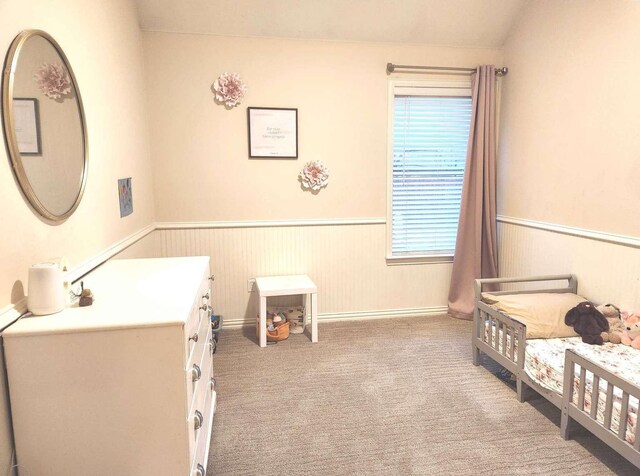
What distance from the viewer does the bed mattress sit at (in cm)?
192

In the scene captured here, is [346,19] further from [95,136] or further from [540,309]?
[540,309]

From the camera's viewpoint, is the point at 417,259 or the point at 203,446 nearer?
the point at 203,446

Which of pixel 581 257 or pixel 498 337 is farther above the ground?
pixel 581 257

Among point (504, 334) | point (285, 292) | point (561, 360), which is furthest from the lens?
point (285, 292)

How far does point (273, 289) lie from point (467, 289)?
1768mm

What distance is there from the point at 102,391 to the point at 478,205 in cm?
324

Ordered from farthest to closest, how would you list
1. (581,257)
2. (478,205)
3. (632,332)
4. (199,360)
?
(478,205) → (581,257) → (632,332) → (199,360)

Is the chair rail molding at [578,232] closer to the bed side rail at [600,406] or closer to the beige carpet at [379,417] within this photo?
the bed side rail at [600,406]

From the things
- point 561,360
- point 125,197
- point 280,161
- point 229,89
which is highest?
point 229,89

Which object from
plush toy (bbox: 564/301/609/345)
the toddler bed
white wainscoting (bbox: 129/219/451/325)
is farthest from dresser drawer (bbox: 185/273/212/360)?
plush toy (bbox: 564/301/609/345)

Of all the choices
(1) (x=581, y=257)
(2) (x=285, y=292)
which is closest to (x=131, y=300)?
(2) (x=285, y=292)

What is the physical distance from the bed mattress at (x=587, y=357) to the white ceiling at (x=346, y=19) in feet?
8.38

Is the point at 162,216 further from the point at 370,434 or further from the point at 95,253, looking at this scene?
the point at 370,434

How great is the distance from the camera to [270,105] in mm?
3447
